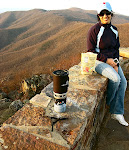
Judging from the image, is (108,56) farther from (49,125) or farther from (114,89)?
(49,125)

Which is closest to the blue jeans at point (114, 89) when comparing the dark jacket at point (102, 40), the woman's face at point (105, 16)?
the dark jacket at point (102, 40)

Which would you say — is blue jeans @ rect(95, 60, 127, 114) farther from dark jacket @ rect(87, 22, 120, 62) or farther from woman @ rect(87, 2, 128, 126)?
dark jacket @ rect(87, 22, 120, 62)

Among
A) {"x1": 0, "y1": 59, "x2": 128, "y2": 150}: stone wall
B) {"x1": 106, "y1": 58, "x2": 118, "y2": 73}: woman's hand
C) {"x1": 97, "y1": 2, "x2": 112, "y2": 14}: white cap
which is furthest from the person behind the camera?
{"x1": 106, "y1": 58, "x2": 118, "y2": 73}: woman's hand

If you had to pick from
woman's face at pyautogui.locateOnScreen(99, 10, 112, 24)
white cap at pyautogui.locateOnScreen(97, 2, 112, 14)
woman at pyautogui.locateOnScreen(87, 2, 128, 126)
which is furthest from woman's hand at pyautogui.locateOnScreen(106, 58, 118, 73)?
white cap at pyautogui.locateOnScreen(97, 2, 112, 14)

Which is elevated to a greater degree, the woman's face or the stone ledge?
the woman's face

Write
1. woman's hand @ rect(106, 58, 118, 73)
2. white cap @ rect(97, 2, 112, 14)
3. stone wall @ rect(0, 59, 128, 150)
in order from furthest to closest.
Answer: woman's hand @ rect(106, 58, 118, 73)
white cap @ rect(97, 2, 112, 14)
stone wall @ rect(0, 59, 128, 150)

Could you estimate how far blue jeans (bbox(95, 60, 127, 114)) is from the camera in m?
2.45

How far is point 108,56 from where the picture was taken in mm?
2670

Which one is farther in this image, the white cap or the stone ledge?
the white cap

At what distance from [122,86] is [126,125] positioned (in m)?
0.67

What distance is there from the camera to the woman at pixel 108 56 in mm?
2480

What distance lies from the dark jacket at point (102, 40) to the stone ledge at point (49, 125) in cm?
85

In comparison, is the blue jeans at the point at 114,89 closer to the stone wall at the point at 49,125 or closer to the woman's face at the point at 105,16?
the stone wall at the point at 49,125

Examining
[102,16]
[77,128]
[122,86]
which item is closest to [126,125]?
[122,86]
